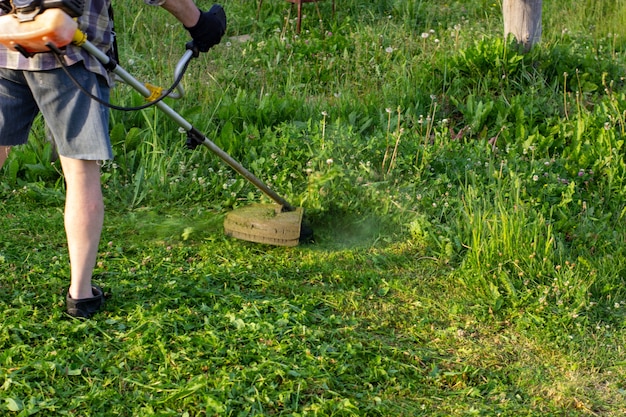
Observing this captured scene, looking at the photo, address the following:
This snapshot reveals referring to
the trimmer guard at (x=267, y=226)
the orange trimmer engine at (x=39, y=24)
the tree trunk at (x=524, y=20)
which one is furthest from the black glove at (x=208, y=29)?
the tree trunk at (x=524, y=20)

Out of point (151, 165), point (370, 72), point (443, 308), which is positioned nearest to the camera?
point (443, 308)

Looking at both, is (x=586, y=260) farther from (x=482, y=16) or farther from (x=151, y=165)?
(x=482, y=16)

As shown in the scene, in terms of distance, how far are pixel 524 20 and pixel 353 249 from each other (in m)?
2.47

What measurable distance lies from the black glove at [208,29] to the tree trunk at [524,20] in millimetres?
2832

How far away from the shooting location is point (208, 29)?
3461 millimetres

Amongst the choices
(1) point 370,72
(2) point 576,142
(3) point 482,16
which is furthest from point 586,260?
(3) point 482,16

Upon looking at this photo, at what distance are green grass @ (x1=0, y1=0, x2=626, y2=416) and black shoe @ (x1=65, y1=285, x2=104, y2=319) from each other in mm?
51

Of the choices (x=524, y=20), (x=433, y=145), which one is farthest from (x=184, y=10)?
(x=524, y=20)

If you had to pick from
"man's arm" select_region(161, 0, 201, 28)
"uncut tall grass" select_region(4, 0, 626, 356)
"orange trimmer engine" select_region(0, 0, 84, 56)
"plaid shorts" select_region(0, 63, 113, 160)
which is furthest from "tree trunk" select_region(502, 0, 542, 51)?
"orange trimmer engine" select_region(0, 0, 84, 56)

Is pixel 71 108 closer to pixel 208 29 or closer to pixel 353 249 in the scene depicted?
pixel 208 29

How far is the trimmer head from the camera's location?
415 cm

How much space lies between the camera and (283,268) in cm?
401

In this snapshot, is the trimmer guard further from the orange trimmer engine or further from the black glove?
the orange trimmer engine

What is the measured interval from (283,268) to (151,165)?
4.06 feet
